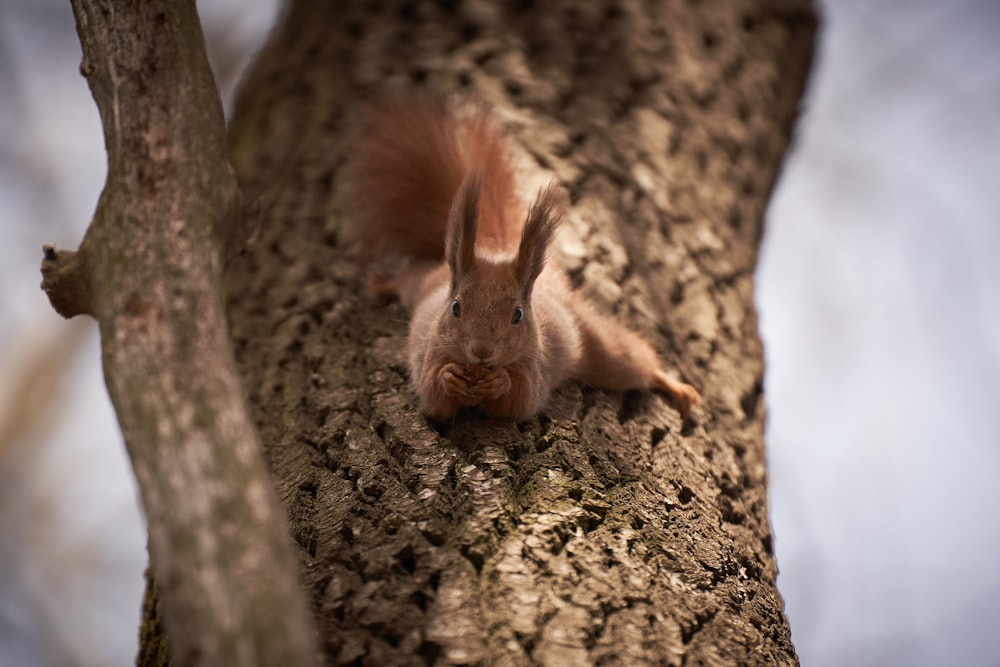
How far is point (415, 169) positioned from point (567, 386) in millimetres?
806

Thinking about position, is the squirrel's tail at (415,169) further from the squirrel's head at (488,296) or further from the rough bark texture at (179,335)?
the rough bark texture at (179,335)

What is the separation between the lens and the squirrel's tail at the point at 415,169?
265 cm

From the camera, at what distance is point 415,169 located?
273 cm

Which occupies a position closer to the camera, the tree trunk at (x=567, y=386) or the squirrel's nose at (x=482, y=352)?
A: the tree trunk at (x=567, y=386)

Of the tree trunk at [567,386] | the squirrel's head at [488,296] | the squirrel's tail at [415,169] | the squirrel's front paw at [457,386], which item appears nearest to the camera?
the tree trunk at [567,386]

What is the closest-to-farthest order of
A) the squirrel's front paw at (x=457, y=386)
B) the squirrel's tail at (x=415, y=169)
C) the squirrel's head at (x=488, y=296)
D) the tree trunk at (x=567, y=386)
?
1. the tree trunk at (x=567, y=386)
2. the squirrel's front paw at (x=457, y=386)
3. the squirrel's head at (x=488, y=296)
4. the squirrel's tail at (x=415, y=169)

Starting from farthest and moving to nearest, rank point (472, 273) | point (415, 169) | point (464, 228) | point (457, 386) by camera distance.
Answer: point (415, 169) < point (472, 273) < point (464, 228) < point (457, 386)

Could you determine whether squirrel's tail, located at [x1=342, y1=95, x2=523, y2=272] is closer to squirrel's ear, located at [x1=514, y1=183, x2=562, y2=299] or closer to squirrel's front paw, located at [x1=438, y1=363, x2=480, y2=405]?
squirrel's ear, located at [x1=514, y1=183, x2=562, y2=299]

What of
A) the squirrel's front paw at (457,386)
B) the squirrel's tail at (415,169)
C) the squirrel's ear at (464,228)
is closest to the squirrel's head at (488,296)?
the squirrel's ear at (464,228)

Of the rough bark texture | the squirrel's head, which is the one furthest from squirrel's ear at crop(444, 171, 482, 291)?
the rough bark texture

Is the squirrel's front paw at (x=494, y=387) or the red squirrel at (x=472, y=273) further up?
the red squirrel at (x=472, y=273)

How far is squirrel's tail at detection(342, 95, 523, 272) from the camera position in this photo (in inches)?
104

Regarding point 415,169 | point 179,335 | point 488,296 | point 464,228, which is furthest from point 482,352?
point 179,335

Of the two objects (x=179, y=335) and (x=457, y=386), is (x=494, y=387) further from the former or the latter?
(x=179, y=335)
